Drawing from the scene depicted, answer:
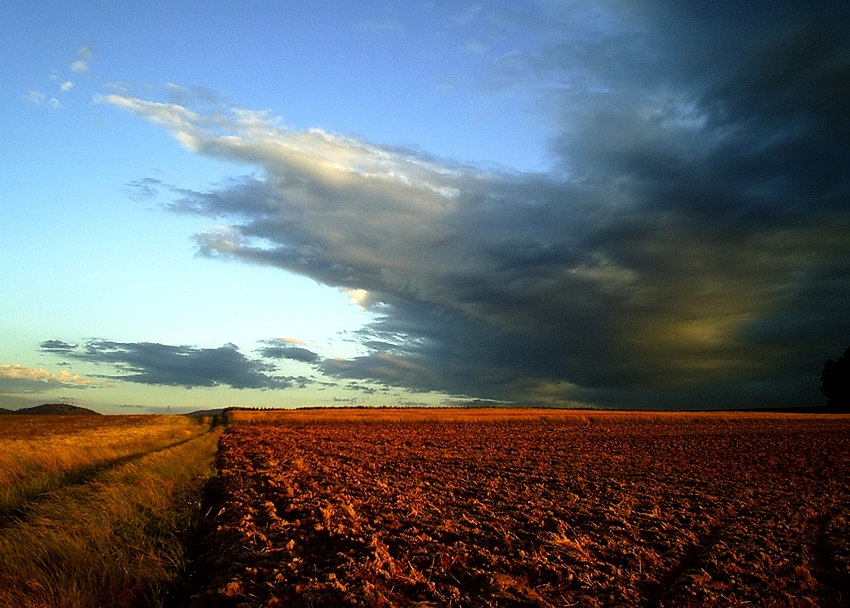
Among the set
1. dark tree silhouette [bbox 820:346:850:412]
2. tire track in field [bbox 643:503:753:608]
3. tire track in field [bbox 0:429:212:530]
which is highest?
dark tree silhouette [bbox 820:346:850:412]

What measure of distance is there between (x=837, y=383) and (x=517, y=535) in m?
115

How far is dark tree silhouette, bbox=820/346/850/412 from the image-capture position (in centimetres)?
9625

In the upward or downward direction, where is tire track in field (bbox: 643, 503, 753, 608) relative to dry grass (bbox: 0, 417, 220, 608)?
upward

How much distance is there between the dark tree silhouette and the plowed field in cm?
9490

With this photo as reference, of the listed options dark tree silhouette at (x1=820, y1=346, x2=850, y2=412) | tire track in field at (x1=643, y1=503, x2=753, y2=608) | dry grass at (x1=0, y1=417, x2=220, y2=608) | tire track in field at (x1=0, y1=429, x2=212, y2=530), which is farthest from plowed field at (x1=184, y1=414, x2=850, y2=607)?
dark tree silhouette at (x1=820, y1=346, x2=850, y2=412)

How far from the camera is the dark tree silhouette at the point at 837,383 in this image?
96.2 meters

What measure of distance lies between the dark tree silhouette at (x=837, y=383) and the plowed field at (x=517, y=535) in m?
94.9

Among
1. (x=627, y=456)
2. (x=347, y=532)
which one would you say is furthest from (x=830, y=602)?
(x=627, y=456)

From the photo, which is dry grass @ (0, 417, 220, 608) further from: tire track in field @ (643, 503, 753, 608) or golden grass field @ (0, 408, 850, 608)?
tire track in field @ (643, 503, 753, 608)

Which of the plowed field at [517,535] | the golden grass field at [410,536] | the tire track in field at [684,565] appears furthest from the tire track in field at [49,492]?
the tire track in field at [684,565]

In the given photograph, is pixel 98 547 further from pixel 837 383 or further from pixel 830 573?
pixel 837 383

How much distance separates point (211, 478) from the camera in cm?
1664

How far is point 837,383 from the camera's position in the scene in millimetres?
98750

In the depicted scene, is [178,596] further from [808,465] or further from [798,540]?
[808,465]
